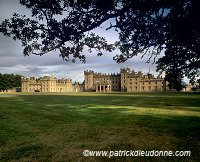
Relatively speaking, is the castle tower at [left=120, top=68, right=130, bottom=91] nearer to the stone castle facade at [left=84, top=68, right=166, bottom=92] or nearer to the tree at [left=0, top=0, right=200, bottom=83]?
the stone castle facade at [left=84, top=68, right=166, bottom=92]

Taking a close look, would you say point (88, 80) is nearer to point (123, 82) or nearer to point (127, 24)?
point (123, 82)

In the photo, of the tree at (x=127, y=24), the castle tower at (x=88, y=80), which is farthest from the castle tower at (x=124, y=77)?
the tree at (x=127, y=24)

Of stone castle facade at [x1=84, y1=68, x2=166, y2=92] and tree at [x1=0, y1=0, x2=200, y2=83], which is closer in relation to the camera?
tree at [x1=0, y1=0, x2=200, y2=83]

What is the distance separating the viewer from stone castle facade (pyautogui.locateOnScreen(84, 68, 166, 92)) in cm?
17962

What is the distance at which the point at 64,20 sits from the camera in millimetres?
10625

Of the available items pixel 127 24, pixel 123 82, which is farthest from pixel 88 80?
pixel 127 24

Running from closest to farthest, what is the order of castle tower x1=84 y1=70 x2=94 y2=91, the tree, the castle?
the tree → the castle → castle tower x1=84 y1=70 x2=94 y2=91

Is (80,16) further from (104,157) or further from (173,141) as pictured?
(173,141)

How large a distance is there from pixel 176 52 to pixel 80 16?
4.25 meters

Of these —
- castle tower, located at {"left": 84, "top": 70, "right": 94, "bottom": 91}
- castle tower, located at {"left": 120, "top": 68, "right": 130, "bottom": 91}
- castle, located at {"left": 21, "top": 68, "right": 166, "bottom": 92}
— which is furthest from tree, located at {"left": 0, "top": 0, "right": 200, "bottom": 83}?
castle tower, located at {"left": 84, "top": 70, "right": 94, "bottom": 91}

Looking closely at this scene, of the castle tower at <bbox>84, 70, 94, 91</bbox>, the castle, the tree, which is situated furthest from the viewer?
the castle tower at <bbox>84, 70, 94, 91</bbox>

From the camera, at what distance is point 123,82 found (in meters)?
186

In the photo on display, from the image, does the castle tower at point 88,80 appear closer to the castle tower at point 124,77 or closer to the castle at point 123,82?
the castle at point 123,82

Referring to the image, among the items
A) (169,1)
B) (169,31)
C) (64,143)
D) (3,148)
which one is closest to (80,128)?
(64,143)
